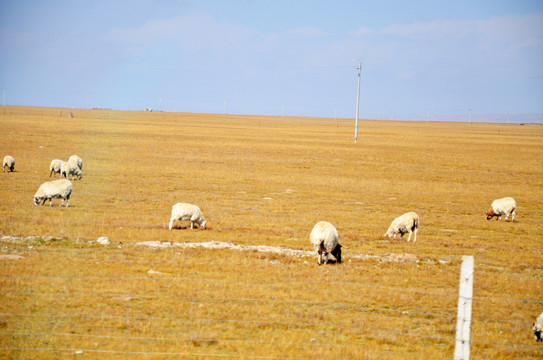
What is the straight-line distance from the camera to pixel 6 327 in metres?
10.2

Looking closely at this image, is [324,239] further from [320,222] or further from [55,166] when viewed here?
[55,166]

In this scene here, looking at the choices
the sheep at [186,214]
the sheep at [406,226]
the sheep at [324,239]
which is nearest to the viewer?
the sheep at [324,239]

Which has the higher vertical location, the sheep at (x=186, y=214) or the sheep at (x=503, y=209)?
the sheep at (x=503, y=209)

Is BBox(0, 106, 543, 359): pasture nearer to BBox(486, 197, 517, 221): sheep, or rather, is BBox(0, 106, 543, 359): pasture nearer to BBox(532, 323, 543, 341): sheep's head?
BBox(532, 323, 543, 341): sheep's head

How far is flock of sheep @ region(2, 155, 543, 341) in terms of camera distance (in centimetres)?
1702

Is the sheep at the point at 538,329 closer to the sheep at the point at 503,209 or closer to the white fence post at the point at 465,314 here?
the white fence post at the point at 465,314

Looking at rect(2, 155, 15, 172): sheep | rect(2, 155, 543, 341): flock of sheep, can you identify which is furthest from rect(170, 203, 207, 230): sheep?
rect(2, 155, 15, 172): sheep

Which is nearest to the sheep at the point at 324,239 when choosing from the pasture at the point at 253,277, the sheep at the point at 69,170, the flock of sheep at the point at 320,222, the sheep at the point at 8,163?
the flock of sheep at the point at 320,222

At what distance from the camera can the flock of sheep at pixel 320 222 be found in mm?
17016

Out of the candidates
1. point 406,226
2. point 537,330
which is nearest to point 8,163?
point 406,226

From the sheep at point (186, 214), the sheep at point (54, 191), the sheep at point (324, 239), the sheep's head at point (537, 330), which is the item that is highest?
the sheep at point (54, 191)

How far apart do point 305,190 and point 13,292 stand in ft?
88.6

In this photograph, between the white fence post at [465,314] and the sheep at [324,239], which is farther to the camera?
the sheep at [324,239]

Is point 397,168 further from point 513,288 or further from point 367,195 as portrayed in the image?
point 513,288
